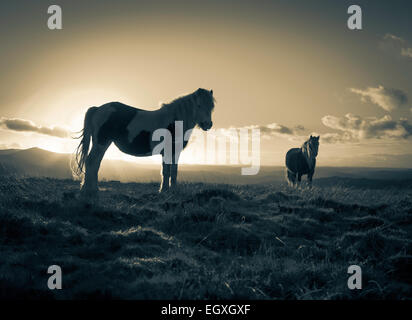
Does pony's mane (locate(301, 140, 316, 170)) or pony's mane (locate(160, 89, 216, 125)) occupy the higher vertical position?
pony's mane (locate(160, 89, 216, 125))

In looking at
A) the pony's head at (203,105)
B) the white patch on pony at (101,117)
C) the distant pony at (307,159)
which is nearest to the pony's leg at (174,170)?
the pony's head at (203,105)

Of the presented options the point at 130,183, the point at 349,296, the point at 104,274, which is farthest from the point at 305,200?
the point at 130,183

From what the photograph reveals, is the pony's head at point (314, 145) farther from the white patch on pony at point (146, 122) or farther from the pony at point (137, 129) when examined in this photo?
the white patch on pony at point (146, 122)

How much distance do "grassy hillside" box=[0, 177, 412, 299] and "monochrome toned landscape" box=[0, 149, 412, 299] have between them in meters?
0.02

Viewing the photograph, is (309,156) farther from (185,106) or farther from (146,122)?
(146,122)

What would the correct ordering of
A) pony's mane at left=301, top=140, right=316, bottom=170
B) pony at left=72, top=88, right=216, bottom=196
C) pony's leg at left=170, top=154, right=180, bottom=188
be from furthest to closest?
pony's mane at left=301, top=140, right=316, bottom=170, pony's leg at left=170, top=154, right=180, bottom=188, pony at left=72, top=88, right=216, bottom=196

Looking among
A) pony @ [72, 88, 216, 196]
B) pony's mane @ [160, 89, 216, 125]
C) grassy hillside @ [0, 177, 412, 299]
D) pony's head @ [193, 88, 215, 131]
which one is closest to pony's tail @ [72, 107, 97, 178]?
pony @ [72, 88, 216, 196]

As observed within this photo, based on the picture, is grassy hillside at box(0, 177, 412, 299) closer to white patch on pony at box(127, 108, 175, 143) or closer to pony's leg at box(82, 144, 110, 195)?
pony's leg at box(82, 144, 110, 195)

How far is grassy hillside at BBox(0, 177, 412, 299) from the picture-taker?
10.2ft

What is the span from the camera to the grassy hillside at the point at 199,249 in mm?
3109

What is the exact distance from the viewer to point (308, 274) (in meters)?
3.49

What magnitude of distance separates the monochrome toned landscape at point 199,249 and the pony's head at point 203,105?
8.85ft

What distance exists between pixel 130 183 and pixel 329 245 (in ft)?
32.6
